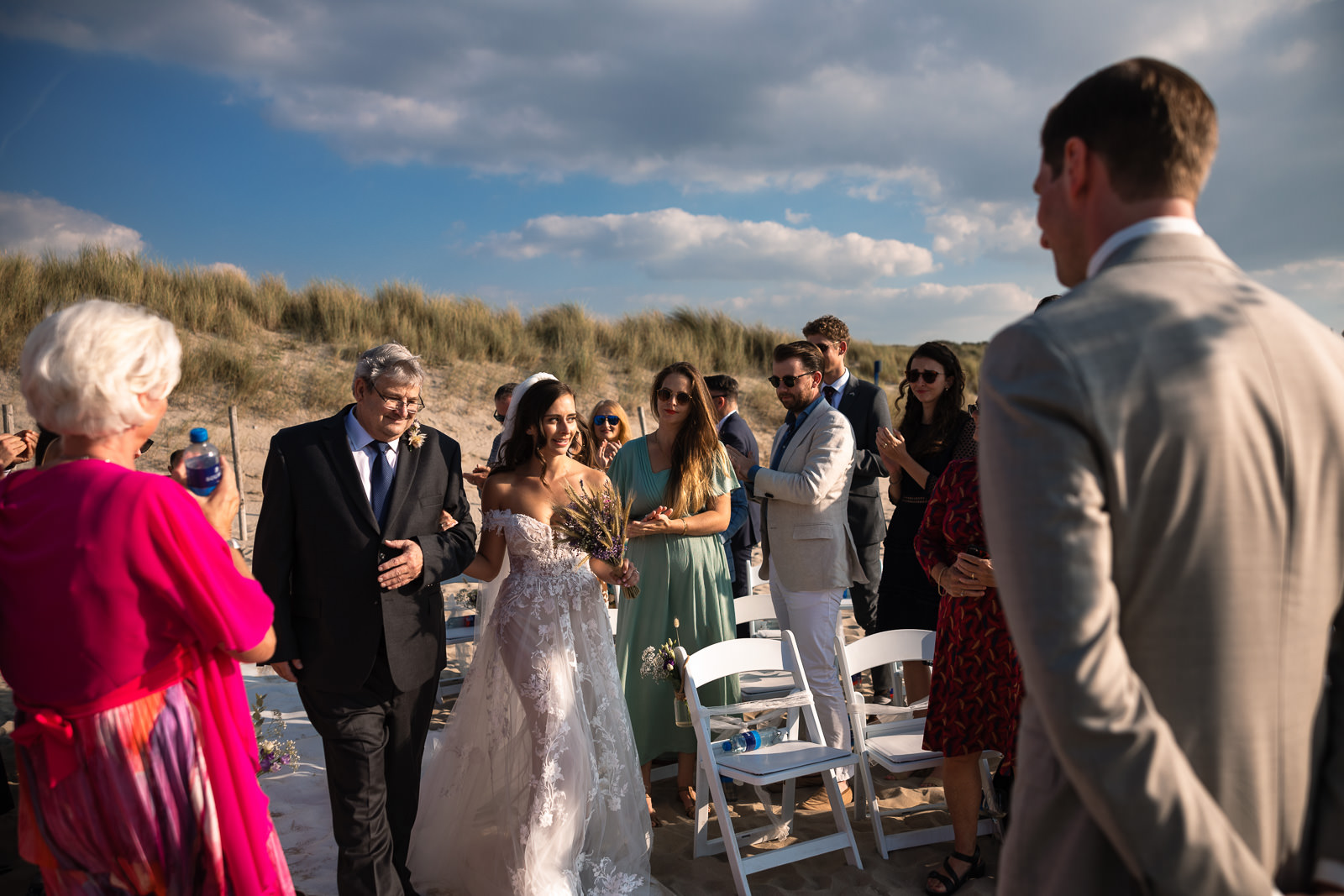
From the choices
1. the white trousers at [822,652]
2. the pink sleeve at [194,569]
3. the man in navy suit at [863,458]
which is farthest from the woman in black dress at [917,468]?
the pink sleeve at [194,569]

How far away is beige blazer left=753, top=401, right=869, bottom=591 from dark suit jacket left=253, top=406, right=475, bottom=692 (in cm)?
246

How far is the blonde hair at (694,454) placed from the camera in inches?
199

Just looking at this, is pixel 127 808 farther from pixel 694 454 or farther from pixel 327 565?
pixel 694 454

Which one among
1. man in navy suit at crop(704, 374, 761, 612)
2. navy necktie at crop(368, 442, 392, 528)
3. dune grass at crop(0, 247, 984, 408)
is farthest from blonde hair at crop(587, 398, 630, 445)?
dune grass at crop(0, 247, 984, 408)

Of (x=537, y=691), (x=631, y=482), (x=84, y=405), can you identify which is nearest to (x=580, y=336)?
(x=631, y=482)

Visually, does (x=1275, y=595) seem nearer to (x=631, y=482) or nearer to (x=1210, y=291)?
(x=1210, y=291)

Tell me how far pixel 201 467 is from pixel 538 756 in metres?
2.08

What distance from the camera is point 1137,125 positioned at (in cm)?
133

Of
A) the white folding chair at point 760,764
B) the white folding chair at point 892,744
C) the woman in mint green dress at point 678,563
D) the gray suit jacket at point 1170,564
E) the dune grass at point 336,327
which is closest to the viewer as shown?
the gray suit jacket at point 1170,564

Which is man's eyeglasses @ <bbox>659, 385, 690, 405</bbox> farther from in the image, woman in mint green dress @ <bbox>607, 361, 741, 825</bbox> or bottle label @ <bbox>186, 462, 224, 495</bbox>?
bottle label @ <bbox>186, 462, 224, 495</bbox>

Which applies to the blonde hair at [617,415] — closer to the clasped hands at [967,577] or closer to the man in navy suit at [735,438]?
the man in navy suit at [735,438]

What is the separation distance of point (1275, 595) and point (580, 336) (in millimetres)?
20426

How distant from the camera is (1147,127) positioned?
1.33 metres

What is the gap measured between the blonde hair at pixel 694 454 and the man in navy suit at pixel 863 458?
1241 millimetres
